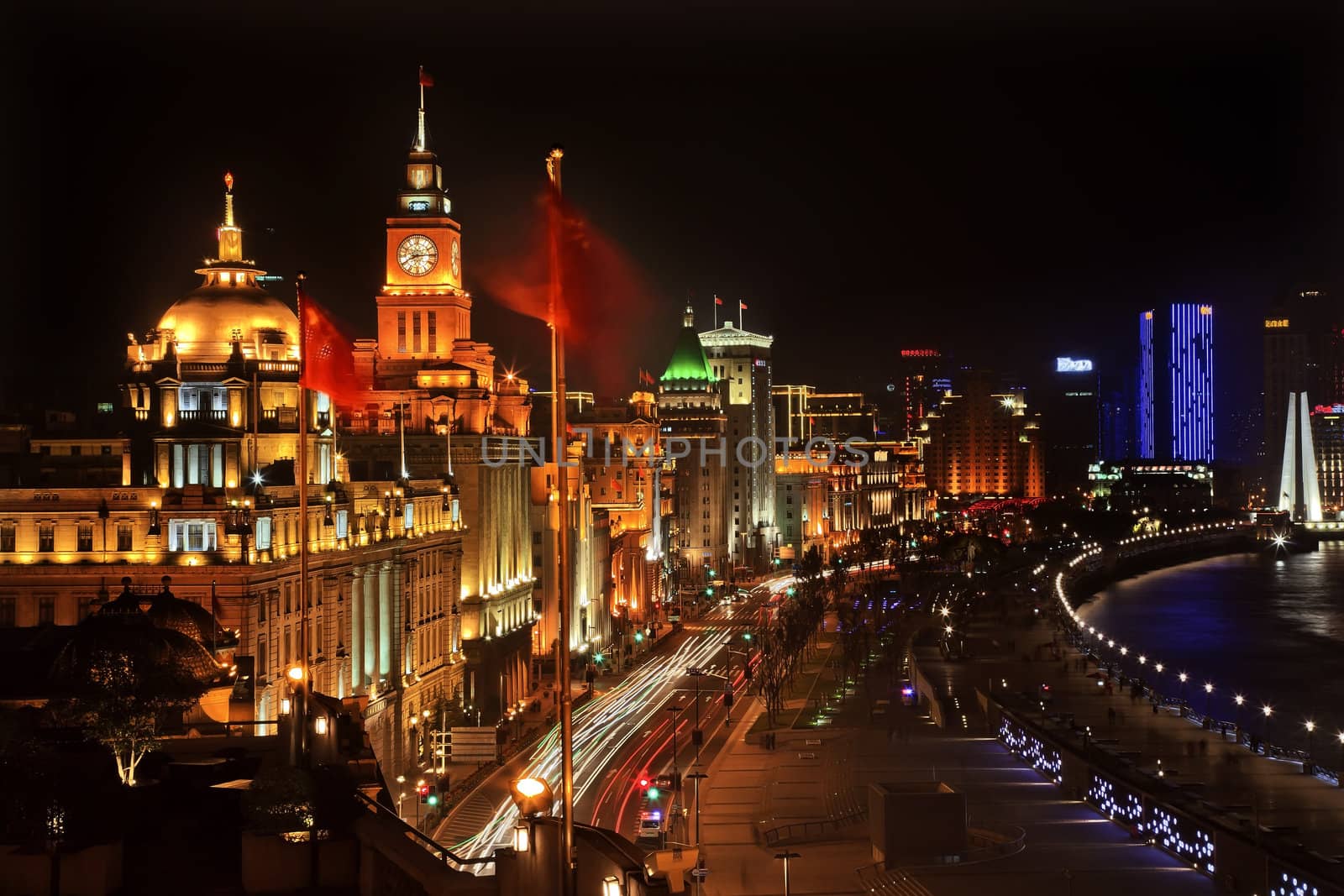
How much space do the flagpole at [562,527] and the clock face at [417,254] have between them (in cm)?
5694

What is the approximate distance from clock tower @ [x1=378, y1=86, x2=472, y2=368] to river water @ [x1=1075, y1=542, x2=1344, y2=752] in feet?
144

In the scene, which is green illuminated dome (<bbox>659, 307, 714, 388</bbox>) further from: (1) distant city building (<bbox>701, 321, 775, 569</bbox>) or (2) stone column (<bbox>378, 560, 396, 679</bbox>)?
(2) stone column (<bbox>378, 560, 396, 679</bbox>)

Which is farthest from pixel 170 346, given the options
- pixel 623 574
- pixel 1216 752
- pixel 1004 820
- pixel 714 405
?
pixel 714 405

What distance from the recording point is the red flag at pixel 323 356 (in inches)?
1372

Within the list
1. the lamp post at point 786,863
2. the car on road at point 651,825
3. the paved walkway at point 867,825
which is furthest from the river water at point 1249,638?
the car on road at point 651,825

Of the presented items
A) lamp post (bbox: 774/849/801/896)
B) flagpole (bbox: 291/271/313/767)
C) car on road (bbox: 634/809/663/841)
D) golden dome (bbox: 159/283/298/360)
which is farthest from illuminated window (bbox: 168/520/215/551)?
lamp post (bbox: 774/849/801/896)

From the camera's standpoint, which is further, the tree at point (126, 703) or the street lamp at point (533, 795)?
the tree at point (126, 703)

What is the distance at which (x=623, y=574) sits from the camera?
101m

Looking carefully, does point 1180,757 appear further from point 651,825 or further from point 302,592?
point 302,592

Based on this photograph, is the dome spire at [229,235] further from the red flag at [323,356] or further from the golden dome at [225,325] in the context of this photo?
the red flag at [323,356]

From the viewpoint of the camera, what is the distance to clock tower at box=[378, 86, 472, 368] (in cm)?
7575

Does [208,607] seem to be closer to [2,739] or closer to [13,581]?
[13,581]

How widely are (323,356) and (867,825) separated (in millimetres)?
20323

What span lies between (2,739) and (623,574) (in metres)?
81.7
